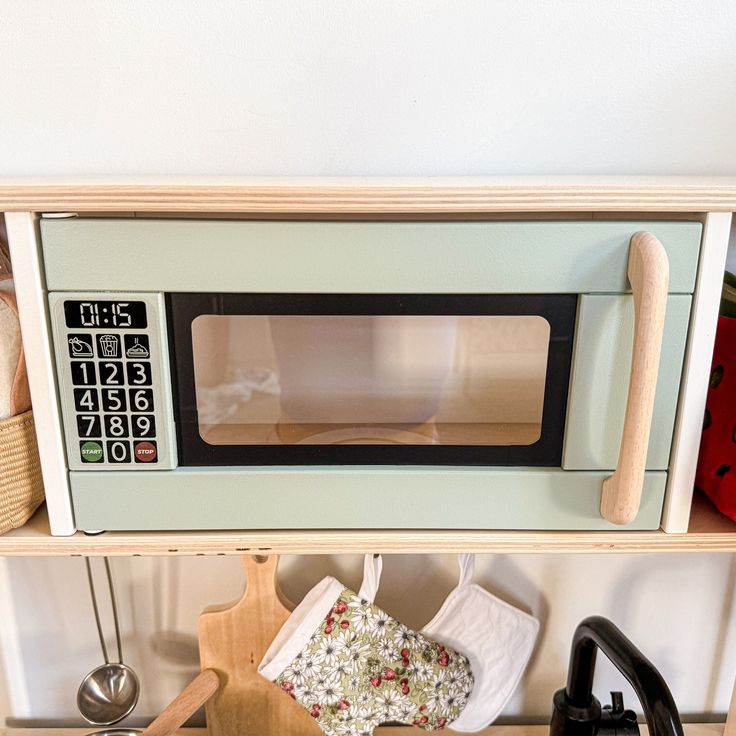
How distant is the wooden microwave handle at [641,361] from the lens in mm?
614

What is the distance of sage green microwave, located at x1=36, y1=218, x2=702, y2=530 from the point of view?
0.65 m

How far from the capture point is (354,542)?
2.42ft

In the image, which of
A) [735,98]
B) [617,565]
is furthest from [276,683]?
[735,98]

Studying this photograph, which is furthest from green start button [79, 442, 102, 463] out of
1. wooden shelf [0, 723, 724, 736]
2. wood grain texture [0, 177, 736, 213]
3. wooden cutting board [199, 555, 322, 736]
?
wooden shelf [0, 723, 724, 736]

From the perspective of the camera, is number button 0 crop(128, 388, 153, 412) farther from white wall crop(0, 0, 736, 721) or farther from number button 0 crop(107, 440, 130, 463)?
white wall crop(0, 0, 736, 721)

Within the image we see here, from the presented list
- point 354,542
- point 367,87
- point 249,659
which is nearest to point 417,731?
point 249,659

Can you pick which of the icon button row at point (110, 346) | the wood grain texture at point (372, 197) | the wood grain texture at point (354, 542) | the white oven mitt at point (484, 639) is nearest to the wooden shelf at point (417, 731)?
the white oven mitt at point (484, 639)

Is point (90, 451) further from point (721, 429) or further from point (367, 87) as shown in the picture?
point (721, 429)

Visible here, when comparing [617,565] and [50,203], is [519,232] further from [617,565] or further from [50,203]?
[617,565]

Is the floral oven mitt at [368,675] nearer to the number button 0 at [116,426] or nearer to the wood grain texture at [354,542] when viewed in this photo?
the wood grain texture at [354,542]

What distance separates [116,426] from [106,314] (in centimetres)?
12

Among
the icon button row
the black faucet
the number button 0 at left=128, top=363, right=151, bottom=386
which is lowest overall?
the black faucet

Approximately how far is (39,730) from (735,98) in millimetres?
1402

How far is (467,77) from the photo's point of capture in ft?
2.84
